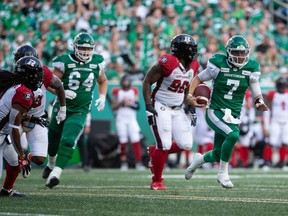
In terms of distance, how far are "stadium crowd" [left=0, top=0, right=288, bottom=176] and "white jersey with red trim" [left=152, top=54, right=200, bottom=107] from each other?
6041 mm

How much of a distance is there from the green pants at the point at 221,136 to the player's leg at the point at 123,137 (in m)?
5.65

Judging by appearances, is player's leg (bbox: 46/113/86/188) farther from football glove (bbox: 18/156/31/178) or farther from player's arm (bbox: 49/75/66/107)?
football glove (bbox: 18/156/31/178)

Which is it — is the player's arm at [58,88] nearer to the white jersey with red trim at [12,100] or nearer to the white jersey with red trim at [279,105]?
the white jersey with red trim at [12,100]

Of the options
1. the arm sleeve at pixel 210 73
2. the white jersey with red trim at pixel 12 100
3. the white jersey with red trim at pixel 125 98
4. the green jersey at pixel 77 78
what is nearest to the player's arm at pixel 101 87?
the green jersey at pixel 77 78

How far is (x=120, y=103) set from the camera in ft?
49.0

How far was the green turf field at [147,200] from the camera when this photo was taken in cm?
632

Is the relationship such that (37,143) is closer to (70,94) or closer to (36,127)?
(36,127)

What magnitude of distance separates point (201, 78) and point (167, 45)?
24.2 feet

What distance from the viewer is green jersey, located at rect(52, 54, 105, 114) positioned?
30.6 feet

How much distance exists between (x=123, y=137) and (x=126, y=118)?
47 cm

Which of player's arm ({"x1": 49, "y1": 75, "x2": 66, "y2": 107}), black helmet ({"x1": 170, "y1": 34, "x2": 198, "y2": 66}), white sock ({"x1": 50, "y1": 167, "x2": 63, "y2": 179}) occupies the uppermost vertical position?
black helmet ({"x1": 170, "y1": 34, "x2": 198, "y2": 66})

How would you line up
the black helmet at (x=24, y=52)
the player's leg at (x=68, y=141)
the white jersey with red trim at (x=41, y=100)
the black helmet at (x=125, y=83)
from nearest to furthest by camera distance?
the white jersey with red trim at (x=41, y=100) < the black helmet at (x=24, y=52) < the player's leg at (x=68, y=141) < the black helmet at (x=125, y=83)

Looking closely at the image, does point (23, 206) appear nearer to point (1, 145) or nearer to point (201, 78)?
point (1, 145)

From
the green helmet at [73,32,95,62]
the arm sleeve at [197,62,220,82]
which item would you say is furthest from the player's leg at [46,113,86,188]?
the arm sleeve at [197,62,220,82]
